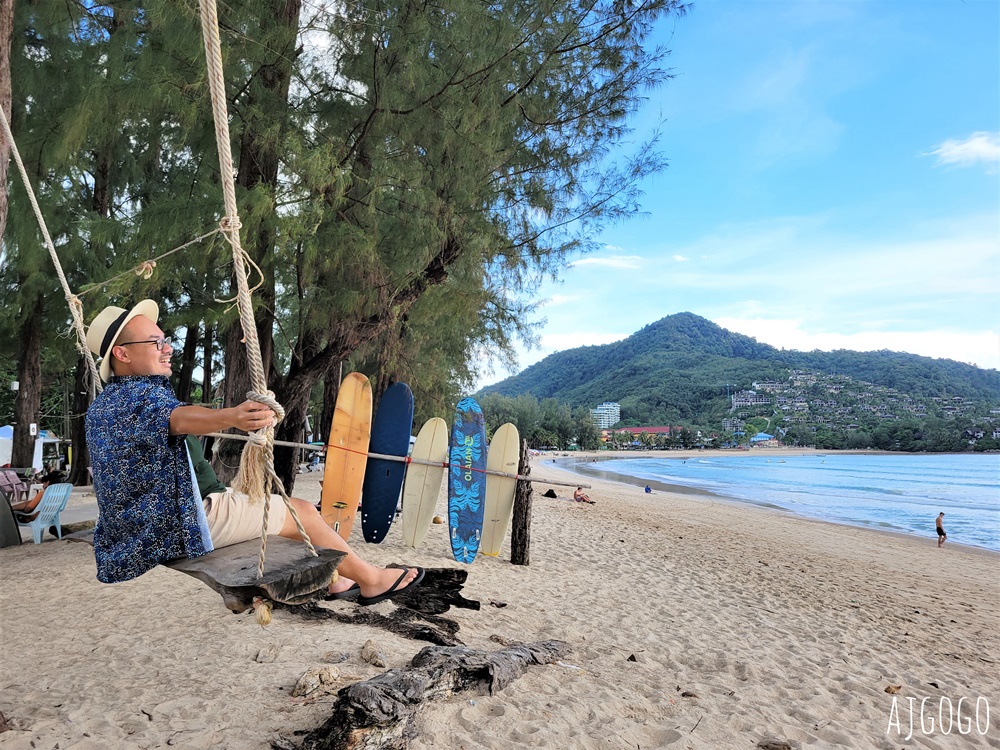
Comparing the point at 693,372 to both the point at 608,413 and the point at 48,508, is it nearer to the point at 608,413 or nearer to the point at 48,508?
the point at 608,413

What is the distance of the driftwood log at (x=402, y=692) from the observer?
76.5 inches

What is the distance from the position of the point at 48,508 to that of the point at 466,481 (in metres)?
3.91

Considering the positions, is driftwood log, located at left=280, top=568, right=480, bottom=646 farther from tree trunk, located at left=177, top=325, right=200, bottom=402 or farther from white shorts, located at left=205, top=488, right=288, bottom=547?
tree trunk, located at left=177, top=325, right=200, bottom=402

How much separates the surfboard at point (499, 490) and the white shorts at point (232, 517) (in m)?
3.15

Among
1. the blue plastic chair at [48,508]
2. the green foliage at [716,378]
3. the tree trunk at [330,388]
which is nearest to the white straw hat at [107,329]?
the blue plastic chair at [48,508]

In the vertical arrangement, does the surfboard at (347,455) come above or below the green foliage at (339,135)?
below

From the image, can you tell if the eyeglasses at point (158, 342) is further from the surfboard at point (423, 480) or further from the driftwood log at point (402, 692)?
the surfboard at point (423, 480)

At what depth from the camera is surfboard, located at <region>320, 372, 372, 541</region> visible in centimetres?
490

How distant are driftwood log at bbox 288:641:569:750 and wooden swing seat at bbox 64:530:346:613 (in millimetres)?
393

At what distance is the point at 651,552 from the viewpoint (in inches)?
290

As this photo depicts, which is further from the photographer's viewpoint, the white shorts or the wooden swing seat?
the white shorts

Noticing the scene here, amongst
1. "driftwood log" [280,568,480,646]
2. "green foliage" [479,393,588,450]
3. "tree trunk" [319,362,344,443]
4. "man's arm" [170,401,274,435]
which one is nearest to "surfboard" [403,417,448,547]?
"driftwood log" [280,568,480,646]

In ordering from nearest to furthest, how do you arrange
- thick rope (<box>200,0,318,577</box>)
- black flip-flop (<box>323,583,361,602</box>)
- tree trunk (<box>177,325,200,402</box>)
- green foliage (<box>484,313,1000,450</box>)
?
thick rope (<box>200,0,318,577</box>), black flip-flop (<box>323,583,361,602</box>), tree trunk (<box>177,325,200,402</box>), green foliage (<box>484,313,1000,450</box>)

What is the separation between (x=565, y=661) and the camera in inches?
121
